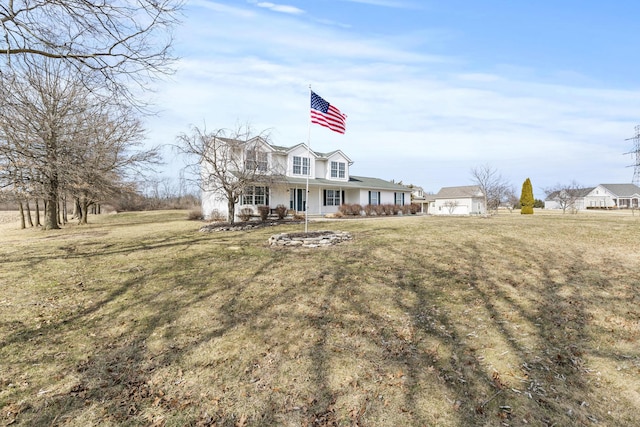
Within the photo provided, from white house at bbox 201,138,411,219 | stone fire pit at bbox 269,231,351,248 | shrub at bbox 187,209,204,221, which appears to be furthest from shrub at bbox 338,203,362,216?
stone fire pit at bbox 269,231,351,248

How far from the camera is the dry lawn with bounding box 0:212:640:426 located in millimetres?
3613

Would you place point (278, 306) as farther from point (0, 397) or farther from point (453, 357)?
point (0, 397)

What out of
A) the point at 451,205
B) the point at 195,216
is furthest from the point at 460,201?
the point at 195,216

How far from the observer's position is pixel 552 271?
8352 mm

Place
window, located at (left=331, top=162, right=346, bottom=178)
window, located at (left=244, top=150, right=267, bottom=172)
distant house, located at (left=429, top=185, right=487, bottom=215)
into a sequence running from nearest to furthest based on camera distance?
window, located at (left=244, top=150, right=267, bottom=172)
window, located at (left=331, top=162, right=346, bottom=178)
distant house, located at (left=429, top=185, right=487, bottom=215)

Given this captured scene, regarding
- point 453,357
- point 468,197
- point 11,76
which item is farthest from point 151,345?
point 468,197

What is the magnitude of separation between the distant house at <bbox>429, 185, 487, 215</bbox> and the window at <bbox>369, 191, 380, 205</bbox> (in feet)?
75.1

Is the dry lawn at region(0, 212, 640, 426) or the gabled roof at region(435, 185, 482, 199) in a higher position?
the gabled roof at region(435, 185, 482, 199)

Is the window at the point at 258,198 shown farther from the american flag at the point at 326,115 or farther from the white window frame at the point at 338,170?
the american flag at the point at 326,115

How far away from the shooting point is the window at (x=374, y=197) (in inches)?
1178

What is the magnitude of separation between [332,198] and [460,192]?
32.0 m

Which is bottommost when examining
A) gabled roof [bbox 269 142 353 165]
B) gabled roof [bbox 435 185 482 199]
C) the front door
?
the front door

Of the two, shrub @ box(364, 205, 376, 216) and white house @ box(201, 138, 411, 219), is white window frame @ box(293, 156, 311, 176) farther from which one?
shrub @ box(364, 205, 376, 216)

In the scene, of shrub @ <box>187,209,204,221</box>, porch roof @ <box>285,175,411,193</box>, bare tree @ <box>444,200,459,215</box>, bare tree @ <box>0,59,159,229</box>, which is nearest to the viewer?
bare tree @ <box>0,59,159,229</box>
